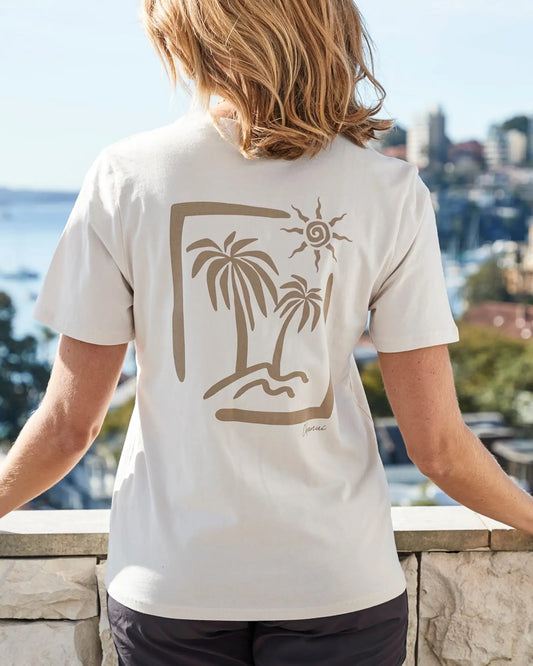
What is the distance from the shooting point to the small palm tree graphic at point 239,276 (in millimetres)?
918

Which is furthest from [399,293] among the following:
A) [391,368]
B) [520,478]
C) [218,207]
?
[520,478]

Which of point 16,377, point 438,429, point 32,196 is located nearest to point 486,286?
point 16,377

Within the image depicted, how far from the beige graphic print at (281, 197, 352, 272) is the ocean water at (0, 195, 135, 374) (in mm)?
37838

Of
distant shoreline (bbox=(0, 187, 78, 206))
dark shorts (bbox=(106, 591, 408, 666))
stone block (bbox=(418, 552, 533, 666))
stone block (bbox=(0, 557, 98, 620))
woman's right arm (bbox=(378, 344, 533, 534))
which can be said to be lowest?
distant shoreline (bbox=(0, 187, 78, 206))

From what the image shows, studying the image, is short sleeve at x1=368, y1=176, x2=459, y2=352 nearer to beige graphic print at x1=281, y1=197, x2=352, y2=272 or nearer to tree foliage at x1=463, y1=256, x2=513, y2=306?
beige graphic print at x1=281, y1=197, x2=352, y2=272

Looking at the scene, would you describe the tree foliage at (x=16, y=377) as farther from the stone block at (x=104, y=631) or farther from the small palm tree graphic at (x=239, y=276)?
the small palm tree graphic at (x=239, y=276)

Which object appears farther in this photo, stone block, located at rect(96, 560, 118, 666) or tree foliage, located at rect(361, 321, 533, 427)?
tree foliage, located at rect(361, 321, 533, 427)

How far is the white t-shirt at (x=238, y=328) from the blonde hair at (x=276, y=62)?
0.08 feet

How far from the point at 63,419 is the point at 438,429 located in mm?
417

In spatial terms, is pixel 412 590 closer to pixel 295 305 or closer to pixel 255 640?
pixel 255 640

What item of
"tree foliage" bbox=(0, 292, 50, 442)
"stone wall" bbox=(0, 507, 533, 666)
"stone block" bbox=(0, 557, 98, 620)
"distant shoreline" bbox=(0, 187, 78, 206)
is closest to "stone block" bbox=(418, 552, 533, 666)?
"stone wall" bbox=(0, 507, 533, 666)

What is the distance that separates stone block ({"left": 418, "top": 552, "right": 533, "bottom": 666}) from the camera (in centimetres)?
138

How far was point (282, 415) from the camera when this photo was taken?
94cm

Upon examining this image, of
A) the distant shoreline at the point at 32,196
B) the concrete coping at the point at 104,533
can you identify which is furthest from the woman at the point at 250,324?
the distant shoreline at the point at 32,196
